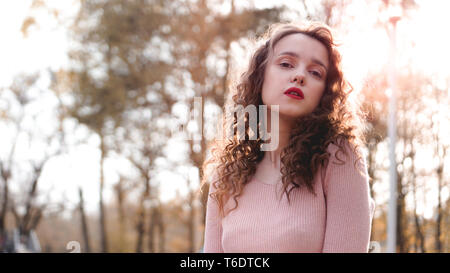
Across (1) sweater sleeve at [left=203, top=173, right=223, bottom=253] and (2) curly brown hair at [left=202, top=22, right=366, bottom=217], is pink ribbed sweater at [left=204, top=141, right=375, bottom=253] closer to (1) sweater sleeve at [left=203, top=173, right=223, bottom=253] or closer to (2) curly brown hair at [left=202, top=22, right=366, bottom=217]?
(2) curly brown hair at [left=202, top=22, right=366, bottom=217]

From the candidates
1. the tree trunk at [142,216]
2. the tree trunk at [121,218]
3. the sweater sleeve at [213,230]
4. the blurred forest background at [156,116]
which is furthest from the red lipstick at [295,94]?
the tree trunk at [121,218]

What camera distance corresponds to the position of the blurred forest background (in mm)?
9016

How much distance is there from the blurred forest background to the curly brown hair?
432cm

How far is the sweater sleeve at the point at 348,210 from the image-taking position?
1.52 metres

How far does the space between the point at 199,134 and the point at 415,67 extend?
5.30 metres

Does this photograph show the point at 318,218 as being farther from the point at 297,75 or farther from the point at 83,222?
the point at 83,222

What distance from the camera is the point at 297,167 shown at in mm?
1659

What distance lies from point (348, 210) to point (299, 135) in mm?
351

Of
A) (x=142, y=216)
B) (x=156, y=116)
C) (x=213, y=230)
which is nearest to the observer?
(x=213, y=230)

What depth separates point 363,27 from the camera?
286 inches

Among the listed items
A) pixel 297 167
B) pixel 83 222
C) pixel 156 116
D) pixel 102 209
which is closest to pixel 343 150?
pixel 297 167

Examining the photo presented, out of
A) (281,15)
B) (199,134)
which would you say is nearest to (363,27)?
(281,15)

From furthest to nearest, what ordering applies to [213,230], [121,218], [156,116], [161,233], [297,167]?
[161,233] → [121,218] → [156,116] → [213,230] → [297,167]

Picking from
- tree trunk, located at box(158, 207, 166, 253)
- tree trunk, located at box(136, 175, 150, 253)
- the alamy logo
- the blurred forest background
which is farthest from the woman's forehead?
tree trunk, located at box(158, 207, 166, 253)
